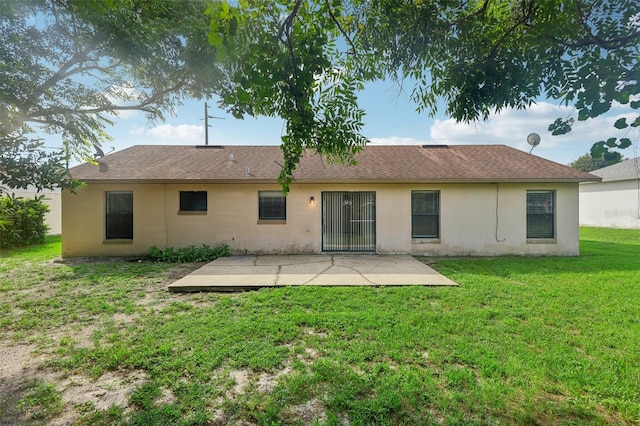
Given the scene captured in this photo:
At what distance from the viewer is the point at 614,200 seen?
55.0 ft

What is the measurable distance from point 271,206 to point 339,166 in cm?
269

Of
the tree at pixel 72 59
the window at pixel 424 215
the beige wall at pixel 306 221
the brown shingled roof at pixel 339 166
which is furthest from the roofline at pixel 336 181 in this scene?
the tree at pixel 72 59

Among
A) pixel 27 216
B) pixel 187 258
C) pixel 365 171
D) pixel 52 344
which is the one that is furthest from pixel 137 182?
pixel 365 171

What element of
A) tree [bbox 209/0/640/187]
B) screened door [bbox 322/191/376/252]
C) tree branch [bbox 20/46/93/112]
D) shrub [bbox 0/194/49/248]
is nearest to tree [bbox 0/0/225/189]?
tree branch [bbox 20/46/93/112]

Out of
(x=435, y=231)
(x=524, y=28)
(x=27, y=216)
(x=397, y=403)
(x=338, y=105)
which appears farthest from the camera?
(x=27, y=216)

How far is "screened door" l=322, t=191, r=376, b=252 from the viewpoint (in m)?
9.52

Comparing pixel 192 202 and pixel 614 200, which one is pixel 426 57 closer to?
pixel 192 202

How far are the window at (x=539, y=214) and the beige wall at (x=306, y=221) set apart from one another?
212 millimetres

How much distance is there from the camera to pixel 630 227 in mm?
15938

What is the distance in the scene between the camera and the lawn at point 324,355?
95.1 inches

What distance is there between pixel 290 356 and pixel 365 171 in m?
7.18

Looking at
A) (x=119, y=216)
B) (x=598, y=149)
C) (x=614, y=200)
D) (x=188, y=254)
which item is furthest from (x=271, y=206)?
(x=614, y=200)

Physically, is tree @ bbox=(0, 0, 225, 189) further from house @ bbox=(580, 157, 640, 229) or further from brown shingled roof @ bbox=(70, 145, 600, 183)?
house @ bbox=(580, 157, 640, 229)

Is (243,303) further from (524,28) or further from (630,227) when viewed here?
(630,227)
